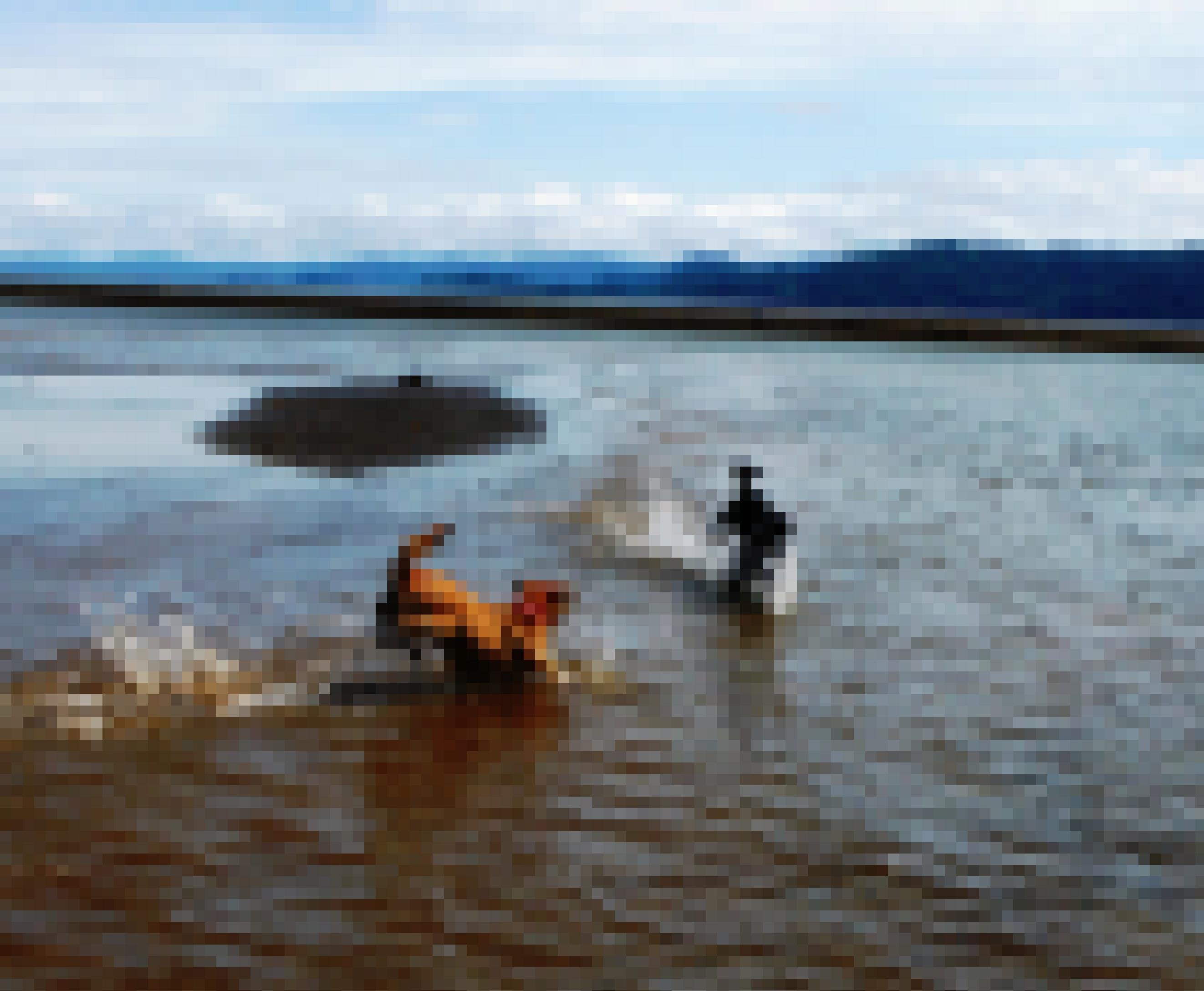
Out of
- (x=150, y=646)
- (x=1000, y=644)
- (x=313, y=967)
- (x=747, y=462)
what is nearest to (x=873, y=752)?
(x=1000, y=644)

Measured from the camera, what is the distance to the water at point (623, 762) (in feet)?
20.5

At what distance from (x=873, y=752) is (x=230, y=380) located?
95.5 feet

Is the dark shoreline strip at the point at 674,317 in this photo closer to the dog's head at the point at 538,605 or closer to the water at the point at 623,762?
the water at the point at 623,762

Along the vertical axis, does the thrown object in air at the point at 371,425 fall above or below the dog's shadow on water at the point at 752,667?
above

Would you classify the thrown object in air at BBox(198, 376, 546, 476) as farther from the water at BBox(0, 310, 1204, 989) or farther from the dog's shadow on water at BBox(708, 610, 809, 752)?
the dog's shadow on water at BBox(708, 610, 809, 752)

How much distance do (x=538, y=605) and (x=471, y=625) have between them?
0.45 metres

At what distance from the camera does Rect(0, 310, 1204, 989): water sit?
20.5 feet

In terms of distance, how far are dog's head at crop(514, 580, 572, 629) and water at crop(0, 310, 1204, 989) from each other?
1.47ft

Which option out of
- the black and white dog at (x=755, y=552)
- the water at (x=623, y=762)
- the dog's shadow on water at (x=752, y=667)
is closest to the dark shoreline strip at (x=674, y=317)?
the water at (x=623, y=762)

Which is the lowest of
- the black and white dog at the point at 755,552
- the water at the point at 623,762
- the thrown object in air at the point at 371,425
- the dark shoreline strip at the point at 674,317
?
the water at the point at 623,762

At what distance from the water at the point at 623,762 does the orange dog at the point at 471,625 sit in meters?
0.27

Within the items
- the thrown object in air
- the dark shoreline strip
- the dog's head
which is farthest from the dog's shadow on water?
the dark shoreline strip

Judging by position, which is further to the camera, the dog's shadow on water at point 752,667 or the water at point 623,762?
the dog's shadow on water at point 752,667

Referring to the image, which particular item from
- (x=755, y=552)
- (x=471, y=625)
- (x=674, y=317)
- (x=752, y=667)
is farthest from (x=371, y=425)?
(x=674, y=317)
